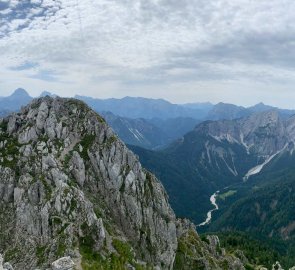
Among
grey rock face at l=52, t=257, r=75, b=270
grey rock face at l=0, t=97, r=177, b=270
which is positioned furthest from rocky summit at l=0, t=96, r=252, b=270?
grey rock face at l=52, t=257, r=75, b=270

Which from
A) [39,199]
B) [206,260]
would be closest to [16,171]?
[39,199]

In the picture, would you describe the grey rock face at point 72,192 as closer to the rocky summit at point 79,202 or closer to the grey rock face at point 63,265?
the rocky summit at point 79,202

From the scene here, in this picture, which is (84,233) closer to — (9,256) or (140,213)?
(9,256)

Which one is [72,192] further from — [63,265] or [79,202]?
[63,265]

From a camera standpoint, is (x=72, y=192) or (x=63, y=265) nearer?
(x=63, y=265)

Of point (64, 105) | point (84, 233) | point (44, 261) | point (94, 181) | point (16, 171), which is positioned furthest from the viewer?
point (64, 105)

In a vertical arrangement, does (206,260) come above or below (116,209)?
below

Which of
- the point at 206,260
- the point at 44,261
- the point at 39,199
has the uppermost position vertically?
the point at 39,199

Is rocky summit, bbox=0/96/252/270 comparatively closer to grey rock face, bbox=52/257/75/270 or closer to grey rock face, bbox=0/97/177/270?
grey rock face, bbox=0/97/177/270

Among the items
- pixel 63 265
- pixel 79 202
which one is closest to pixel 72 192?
pixel 79 202

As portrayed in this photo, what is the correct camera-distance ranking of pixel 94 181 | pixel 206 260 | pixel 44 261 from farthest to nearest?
pixel 206 260
pixel 94 181
pixel 44 261
